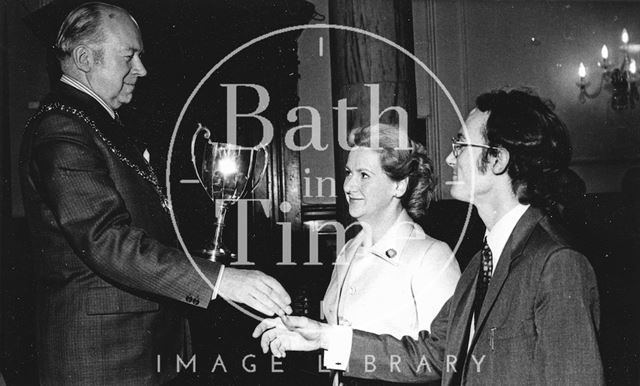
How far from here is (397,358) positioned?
6.31ft

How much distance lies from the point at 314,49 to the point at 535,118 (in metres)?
4.57

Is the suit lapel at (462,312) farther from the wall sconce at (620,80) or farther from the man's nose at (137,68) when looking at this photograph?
the wall sconce at (620,80)

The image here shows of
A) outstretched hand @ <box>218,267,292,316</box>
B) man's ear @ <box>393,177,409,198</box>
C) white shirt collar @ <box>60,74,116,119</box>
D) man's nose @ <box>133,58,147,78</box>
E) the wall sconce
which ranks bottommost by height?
outstretched hand @ <box>218,267,292,316</box>

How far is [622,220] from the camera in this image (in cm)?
534

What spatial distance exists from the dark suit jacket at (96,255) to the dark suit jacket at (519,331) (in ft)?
2.23

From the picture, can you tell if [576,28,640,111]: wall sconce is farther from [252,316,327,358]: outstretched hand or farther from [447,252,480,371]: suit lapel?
A: [252,316,327,358]: outstretched hand

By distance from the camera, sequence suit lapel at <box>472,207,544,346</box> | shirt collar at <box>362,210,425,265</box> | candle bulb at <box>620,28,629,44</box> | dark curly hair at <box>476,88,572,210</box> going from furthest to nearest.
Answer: candle bulb at <box>620,28,629,44</box> < shirt collar at <box>362,210,425,265</box> < dark curly hair at <box>476,88,572,210</box> < suit lapel at <box>472,207,544,346</box>

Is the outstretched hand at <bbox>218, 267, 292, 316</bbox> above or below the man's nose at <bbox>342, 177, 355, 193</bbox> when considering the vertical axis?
below

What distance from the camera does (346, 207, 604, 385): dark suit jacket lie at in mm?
1460

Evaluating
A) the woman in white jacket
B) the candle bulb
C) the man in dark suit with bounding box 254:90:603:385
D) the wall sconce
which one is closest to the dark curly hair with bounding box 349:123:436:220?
the woman in white jacket

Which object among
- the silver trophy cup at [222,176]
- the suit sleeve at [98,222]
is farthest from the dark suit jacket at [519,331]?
the silver trophy cup at [222,176]

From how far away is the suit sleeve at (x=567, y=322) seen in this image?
144 cm

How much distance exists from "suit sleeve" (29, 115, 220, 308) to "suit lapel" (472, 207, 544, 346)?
839 mm

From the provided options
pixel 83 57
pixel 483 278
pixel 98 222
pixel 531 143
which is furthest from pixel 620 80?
pixel 98 222
